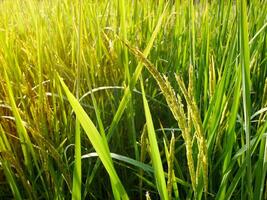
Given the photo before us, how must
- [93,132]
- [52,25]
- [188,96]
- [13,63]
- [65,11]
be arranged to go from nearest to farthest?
[188,96]
[93,132]
[13,63]
[52,25]
[65,11]

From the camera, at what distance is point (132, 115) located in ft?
2.07

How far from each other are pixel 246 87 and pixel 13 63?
2.06ft

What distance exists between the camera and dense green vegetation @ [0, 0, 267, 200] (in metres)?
0.43

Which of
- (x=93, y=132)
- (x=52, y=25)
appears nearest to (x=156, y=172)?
(x=93, y=132)

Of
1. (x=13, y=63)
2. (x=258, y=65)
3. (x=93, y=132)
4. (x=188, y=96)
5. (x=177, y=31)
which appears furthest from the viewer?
(x=177, y=31)

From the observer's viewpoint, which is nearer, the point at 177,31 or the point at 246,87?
the point at 246,87

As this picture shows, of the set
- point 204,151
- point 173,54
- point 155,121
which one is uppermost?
point 204,151

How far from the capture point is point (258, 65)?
0.97 meters

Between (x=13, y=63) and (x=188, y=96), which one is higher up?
(x=188, y=96)

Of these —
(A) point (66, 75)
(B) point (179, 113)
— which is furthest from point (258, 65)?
(B) point (179, 113)

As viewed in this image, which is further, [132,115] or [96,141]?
[132,115]

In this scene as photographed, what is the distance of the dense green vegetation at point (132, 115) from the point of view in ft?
1.40

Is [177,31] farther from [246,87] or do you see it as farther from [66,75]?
[246,87]

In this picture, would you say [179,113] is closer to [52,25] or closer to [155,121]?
[155,121]
